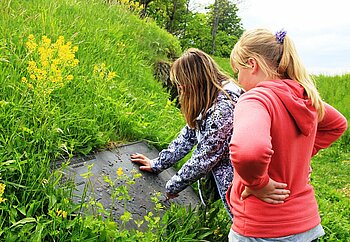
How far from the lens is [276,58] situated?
2217mm

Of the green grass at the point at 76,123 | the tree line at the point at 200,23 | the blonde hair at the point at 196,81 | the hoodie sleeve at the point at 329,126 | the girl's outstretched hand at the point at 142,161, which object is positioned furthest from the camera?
the tree line at the point at 200,23

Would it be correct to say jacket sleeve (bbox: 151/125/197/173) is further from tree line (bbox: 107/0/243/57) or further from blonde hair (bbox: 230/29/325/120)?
tree line (bbox: 107/0/243/57)

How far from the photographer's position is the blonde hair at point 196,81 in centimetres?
323

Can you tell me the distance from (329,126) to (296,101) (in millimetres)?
570

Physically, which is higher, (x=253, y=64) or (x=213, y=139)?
(x=253, y=64)

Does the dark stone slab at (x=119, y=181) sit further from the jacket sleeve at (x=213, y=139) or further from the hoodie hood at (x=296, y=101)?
the hoodie hood at (x=296, y=101)

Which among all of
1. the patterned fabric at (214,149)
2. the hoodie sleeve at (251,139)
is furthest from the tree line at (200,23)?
the hoodie sleeve at (251,139)

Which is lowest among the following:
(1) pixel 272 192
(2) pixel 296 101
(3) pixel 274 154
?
(1) pixel 272 192

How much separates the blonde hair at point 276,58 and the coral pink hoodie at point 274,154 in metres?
0.07

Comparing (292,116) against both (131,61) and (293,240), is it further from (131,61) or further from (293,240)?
(131,61)

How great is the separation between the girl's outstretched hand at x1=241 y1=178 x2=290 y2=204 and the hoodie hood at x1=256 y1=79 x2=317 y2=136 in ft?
0.84

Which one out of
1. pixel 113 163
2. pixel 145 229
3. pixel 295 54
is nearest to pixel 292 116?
pixel 295 54

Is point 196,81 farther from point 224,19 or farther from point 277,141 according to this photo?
point 224,19

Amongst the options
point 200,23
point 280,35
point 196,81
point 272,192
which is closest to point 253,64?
point 280,35
